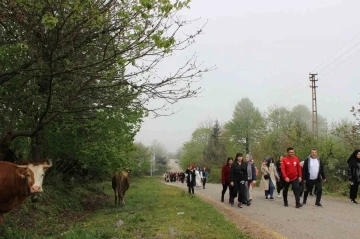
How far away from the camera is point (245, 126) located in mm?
66312

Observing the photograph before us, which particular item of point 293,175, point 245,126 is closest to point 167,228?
point 293,175

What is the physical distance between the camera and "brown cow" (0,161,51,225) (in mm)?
8742

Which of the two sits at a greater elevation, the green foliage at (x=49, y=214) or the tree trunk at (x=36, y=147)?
the tree trunk at (x=36, y=147)

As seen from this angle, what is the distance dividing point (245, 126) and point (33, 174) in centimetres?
5925

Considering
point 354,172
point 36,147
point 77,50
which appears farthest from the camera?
point 354,172

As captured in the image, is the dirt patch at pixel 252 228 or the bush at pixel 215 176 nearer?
the dirt patch at pixel 252 228

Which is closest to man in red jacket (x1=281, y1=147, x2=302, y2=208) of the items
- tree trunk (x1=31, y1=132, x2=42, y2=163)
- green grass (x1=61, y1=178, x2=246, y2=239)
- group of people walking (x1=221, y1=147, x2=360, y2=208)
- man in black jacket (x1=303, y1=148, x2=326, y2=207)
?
group of people walking (x1=221, y1=147, x2=360, y2=208)

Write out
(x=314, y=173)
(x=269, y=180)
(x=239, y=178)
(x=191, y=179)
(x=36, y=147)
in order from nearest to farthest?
(x=314, y=173), (x=239, y=178), (x=36, y=147), (x=269, y=180), (x=191, y=179)

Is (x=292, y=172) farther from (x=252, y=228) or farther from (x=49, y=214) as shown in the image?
(x=49, y=214)

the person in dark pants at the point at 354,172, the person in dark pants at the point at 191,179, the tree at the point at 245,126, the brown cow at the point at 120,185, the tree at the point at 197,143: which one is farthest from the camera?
the tree at the point at 197,143

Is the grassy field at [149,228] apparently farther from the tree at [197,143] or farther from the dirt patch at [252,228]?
the tree at [197,143]

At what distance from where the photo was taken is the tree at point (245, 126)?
65062 mm

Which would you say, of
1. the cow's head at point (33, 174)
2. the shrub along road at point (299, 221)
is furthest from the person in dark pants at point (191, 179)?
the cow's head at point (33, 174)

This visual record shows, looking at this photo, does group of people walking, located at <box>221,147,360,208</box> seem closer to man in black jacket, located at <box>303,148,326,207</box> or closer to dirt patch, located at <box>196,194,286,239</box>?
man in black jacket, located at <box>303,148,326,207</box>
